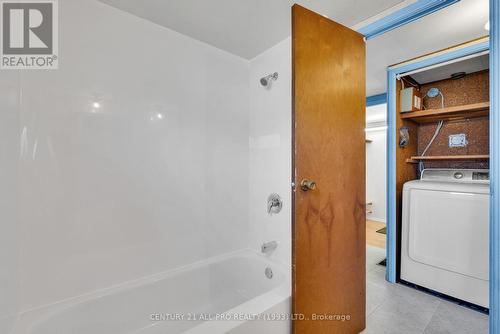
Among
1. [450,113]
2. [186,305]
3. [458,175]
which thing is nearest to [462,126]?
[450,113]

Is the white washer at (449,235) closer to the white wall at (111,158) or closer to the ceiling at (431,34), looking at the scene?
the ceiling at (431,34)

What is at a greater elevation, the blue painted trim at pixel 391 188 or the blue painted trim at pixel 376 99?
the blue painted trim at pixel 376 99

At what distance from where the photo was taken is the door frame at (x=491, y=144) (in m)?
1.10

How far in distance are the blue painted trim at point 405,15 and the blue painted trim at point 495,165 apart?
268 mm

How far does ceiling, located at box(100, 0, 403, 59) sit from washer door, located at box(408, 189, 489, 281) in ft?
5.40

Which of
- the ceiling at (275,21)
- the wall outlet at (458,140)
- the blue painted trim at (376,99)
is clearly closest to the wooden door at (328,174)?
the ceiling at (275,21)

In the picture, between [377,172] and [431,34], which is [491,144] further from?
[377,172]

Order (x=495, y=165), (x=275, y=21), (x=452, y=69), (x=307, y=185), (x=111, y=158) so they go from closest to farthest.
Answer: (x=495, y=165), (x=307, y=185), (x=111, y=158), (x=275, y=21), (x=452, y=69)

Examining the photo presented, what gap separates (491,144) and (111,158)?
2247 millimetres

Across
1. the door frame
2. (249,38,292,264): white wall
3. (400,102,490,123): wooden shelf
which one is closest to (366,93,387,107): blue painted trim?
(400,102,490,123): wooden shelf

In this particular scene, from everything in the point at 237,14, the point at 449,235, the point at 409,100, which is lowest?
the point at 449,235

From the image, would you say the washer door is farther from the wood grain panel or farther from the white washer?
the wood grain panel

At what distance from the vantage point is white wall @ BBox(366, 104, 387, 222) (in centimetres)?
438

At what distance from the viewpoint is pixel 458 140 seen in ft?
7.39
